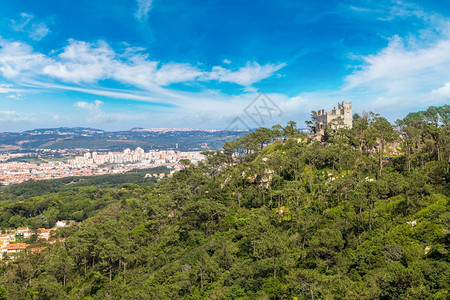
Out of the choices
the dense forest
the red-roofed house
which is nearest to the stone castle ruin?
the dense forest

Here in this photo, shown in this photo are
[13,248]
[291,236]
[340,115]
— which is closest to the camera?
[291,236]

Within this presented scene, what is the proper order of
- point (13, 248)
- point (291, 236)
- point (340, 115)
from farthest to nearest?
point (13, 248) → point (340, 115) → point (291, 236)

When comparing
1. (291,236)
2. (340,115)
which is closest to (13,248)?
(291,236)

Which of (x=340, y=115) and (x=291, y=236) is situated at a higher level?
(x=340, y=115)

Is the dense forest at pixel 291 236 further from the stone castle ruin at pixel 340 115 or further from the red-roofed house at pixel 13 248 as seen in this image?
the red-roofed house at pixel 13 248

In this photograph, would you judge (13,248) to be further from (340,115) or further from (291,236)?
(340,115)

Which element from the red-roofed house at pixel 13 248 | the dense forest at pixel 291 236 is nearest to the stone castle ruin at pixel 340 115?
the dense forest at pixel 291 236

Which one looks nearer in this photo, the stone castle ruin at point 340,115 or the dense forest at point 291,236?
the dense forest at point 291,236

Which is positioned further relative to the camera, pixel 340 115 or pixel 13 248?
pixel 13 248

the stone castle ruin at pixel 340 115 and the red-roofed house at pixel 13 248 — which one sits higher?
the stone castle ruin at pixel 340 115
